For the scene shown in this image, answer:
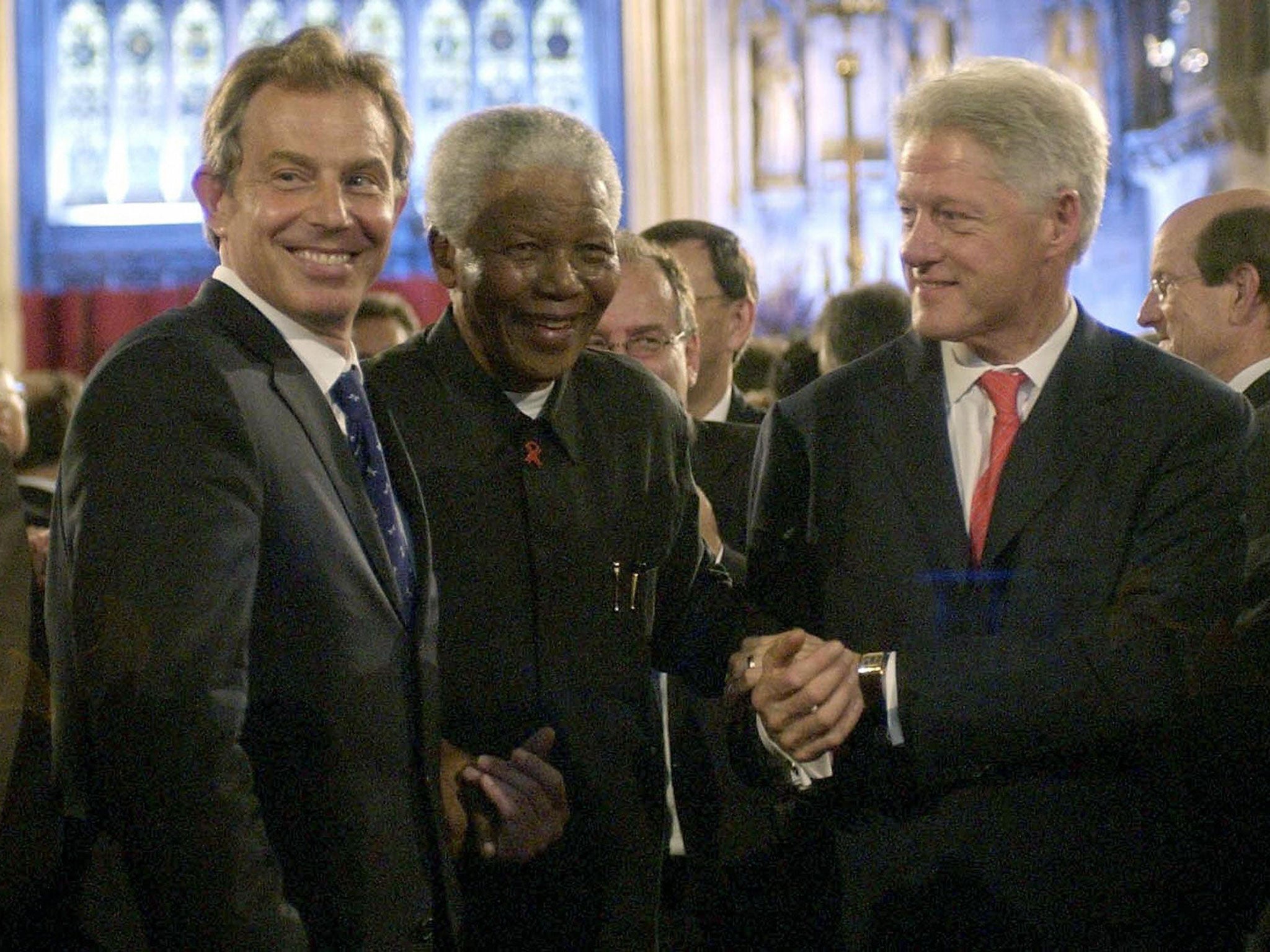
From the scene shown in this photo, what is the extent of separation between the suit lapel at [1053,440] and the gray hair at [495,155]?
0.55 metres

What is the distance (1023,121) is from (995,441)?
1.23 ft

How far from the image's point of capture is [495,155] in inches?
75.1

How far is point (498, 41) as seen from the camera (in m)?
13.3

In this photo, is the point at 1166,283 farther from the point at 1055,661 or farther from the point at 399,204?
the point at 399,204

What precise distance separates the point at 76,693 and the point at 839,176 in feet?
33.8

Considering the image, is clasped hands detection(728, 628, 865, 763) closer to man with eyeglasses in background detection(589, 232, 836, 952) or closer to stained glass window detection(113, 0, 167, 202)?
man with eyeglasses in background detection(589, 232, 836, 952)

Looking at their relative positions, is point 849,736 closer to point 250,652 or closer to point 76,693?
point 250,652

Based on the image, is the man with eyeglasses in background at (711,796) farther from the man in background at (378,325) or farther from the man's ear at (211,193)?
the man in background at (378,325)

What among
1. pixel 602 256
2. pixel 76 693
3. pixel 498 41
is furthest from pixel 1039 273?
pixel 498 41

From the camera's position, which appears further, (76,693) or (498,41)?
(498,41)

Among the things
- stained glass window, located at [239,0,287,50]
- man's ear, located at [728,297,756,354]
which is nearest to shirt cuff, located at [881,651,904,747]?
man's ear, located at [728,297,756,354]

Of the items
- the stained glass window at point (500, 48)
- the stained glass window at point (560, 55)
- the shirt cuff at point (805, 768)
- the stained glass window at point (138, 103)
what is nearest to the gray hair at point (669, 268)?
the shirt cuff at point (805, 768)

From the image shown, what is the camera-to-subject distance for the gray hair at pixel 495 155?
1.91 meters

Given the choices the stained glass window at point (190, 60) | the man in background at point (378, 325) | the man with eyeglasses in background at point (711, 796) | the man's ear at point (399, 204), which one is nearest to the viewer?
the man's ear at point (399, 204)
